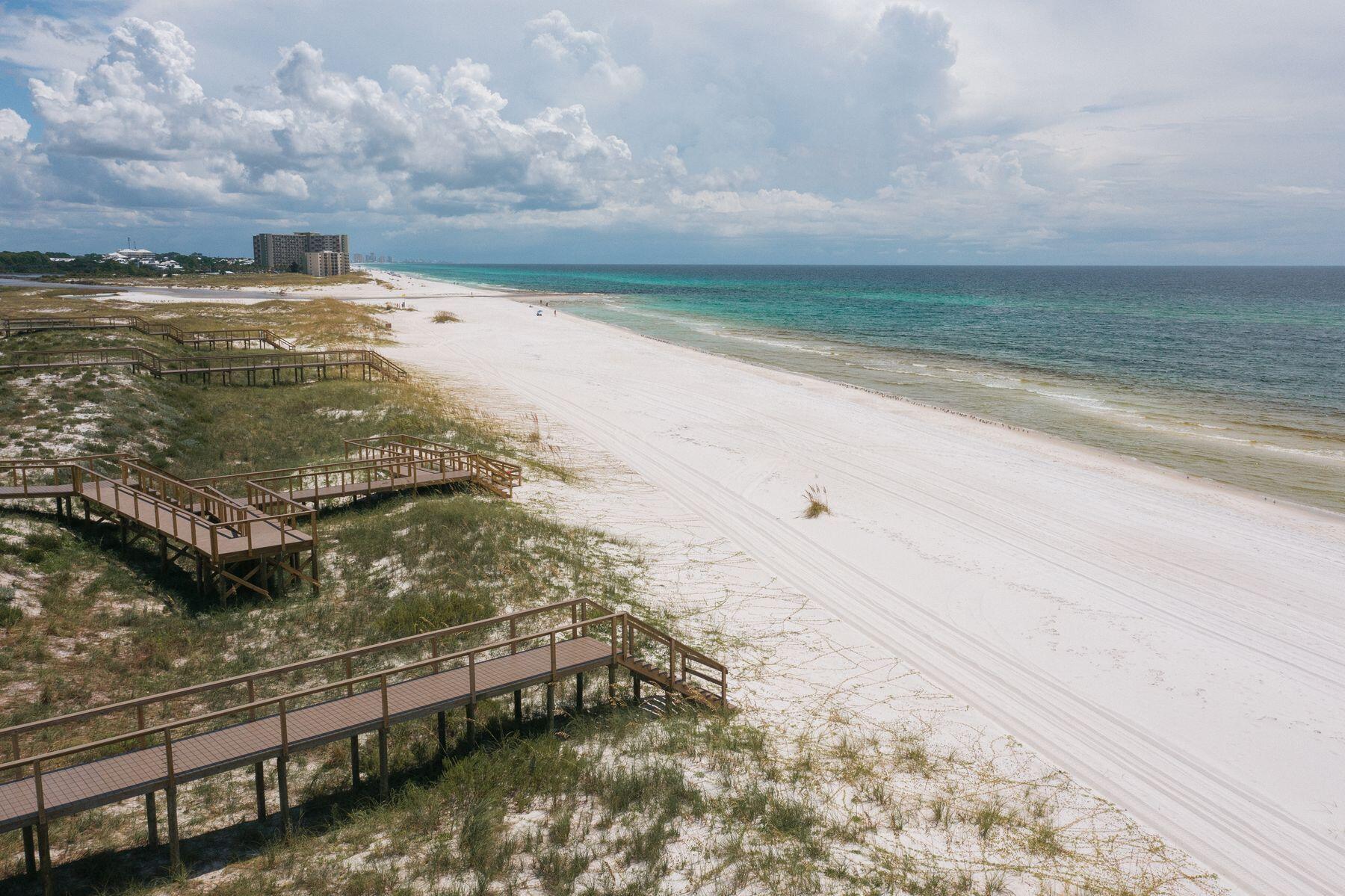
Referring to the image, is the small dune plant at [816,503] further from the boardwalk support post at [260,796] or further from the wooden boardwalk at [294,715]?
the boardwalk support post at [260,796]

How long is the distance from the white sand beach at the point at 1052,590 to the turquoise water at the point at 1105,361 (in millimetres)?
5173

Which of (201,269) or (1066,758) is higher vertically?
(201,269)

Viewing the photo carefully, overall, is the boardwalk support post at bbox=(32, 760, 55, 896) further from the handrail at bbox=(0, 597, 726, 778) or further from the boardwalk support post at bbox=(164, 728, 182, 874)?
the boardwalk support post at bbox=(164, 728, 182, 874)

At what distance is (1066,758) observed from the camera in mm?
11641

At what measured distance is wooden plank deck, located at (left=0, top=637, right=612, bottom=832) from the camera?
8.09 m

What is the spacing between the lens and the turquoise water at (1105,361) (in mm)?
33031

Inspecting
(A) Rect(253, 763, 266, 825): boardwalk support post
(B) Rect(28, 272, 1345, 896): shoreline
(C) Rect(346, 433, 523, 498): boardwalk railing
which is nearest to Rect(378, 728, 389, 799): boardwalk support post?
(A) Rect(253, 763, 266, 825): boardwalk support post

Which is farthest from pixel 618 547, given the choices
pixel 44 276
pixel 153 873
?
pixel 44 276

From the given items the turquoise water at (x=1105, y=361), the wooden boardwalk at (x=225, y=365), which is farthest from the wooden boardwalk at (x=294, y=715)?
the turquoise water at (x=1105, y=361)

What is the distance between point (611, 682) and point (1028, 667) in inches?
290

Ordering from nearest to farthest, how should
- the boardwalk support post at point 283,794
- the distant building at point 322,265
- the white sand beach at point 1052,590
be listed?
the boardwalk support post at point 283,794, the white sand beach at point 1052,590, the distant building at point 322,265

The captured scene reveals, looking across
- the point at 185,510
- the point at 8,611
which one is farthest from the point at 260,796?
the point at 185,510

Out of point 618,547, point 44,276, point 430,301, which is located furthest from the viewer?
point 44,276

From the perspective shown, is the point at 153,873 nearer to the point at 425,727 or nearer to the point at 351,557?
the point at 425,727
